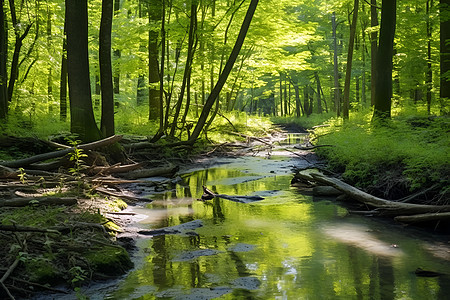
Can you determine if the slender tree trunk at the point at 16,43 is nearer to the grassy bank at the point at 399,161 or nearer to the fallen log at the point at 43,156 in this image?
the fallen log at the point at 43,156

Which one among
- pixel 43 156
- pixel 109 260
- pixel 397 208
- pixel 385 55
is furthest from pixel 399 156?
pixel 43 156

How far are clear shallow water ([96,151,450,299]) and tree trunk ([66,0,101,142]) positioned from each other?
286 centimetres

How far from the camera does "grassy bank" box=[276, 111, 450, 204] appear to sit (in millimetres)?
7305

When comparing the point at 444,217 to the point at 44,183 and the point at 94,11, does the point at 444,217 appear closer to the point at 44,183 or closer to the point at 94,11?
the point at 44,183

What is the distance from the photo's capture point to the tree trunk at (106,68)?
39.2ft

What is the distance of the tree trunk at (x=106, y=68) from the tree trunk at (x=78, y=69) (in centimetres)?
181

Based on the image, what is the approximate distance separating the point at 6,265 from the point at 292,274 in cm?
306

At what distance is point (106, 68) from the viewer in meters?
12.1

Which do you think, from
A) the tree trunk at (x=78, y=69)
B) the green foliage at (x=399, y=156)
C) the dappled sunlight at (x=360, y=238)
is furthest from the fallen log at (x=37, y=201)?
the green foliage at (x=399, y=156)

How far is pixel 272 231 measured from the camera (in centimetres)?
673

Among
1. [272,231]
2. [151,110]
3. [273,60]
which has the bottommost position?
[272,231]

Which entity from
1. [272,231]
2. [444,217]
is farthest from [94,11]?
[444,217]

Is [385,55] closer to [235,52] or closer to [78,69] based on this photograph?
[235,52]

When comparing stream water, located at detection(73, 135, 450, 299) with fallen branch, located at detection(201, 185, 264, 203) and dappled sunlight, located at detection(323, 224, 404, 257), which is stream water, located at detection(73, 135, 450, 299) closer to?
dappled sunlight, located at detection(323, 224, 404, 257)
